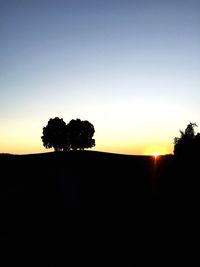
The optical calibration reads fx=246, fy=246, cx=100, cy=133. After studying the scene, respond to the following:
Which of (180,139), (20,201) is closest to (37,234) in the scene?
(20,201)

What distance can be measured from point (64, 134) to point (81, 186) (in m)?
52.3

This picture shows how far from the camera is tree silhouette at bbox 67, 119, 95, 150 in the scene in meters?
67.0

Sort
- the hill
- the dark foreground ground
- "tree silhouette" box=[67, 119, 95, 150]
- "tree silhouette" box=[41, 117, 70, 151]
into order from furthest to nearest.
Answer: "tree silhouette" box=[67, 119, 95, 150] < "tree silhouette" box=[41, 117, 70, 151] < the hill < the dark foreground ground

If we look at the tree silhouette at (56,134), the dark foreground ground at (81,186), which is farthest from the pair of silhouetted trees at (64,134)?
the dark foreground ground at (81,186)

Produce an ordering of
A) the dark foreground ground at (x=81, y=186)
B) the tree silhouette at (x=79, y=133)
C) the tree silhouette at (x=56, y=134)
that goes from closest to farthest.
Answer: the dark foreground ground at (x=81, y=186) → the tree silhouette at (x=56, y=134) → the tree silhouette at (x=79, y=133)

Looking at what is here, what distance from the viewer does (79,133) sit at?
67.4 meters

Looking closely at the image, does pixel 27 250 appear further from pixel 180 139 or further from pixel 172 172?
pixel 180 139

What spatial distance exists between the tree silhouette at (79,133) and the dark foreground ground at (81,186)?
166ft

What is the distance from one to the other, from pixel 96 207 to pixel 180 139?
145 feet

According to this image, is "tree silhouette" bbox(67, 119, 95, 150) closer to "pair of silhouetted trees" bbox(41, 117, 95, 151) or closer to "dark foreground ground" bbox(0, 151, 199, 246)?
"pair of silhouetted trees" bbox(41, 117, 95, 151)

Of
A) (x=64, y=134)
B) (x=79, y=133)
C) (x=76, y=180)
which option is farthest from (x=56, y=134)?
(x=76, y=180)

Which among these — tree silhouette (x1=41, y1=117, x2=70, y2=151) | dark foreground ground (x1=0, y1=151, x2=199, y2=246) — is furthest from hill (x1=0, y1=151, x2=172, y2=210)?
tree silhouette (x1=41, y1=117, x2=70, y2=151)

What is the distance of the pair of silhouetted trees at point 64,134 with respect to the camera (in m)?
A: 66.1

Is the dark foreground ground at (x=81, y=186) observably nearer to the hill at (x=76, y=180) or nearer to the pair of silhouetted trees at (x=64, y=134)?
the hill at (x=76, y=180)
